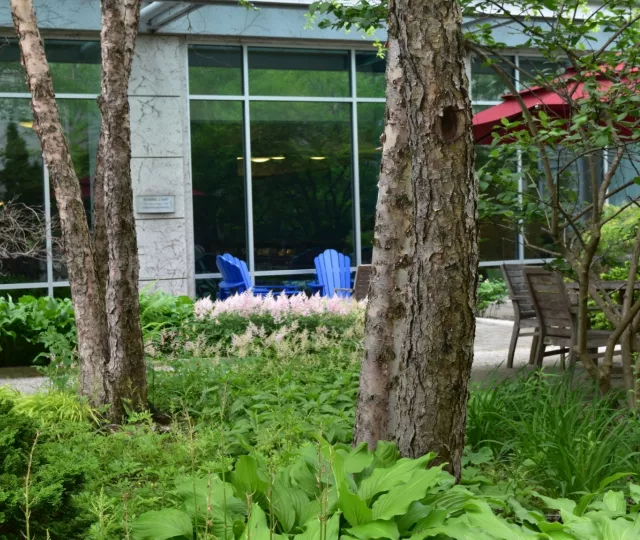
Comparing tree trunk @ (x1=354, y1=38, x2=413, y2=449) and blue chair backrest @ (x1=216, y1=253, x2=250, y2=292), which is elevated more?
tree trunk @ (x1=354, y1=38, x2=413, y2=449)

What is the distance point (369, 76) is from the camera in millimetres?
15648

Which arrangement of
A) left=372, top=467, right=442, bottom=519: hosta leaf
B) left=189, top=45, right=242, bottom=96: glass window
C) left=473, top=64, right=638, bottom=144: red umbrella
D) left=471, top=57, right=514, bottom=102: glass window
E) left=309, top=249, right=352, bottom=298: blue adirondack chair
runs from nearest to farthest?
1. left=372, top=467, right=442, bottom=519: hosta leaf
2. left=473, top=64, right=638, bottom=144: red umbrella
3. left=309, top=249, right=352, bottom=298: blue adirondack chair
4. left=189, top=45, right=242, bottom=96: glass window
5. left=471, top=57, right=514, bottom=102: glass window

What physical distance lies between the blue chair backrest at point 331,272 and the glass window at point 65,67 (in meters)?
4.30

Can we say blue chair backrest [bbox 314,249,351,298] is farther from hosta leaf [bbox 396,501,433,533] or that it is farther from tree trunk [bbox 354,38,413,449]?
hosta leaf [bbox 396,501,433,533]

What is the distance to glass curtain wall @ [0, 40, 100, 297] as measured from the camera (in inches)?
529

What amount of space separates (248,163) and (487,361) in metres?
6.48

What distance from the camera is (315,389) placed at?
6082 millimetres

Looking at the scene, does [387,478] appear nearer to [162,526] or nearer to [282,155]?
[162,526]

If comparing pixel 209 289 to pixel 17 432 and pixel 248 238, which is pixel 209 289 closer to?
pixel 248 238

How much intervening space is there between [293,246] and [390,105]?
1067 centimetres

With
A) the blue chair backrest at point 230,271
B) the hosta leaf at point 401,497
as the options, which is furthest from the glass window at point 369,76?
the hosta leaf at point 401,497

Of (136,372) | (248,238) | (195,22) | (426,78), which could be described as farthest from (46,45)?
(426,78)

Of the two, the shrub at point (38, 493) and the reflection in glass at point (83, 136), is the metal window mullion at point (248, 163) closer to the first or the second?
the reflection in glass at point (83, 136)

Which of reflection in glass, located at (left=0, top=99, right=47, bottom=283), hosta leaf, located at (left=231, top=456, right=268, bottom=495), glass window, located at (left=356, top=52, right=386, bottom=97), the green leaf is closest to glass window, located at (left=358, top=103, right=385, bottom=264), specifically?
glass window, located at (left=356, top=52, right=386, bottom=97)
